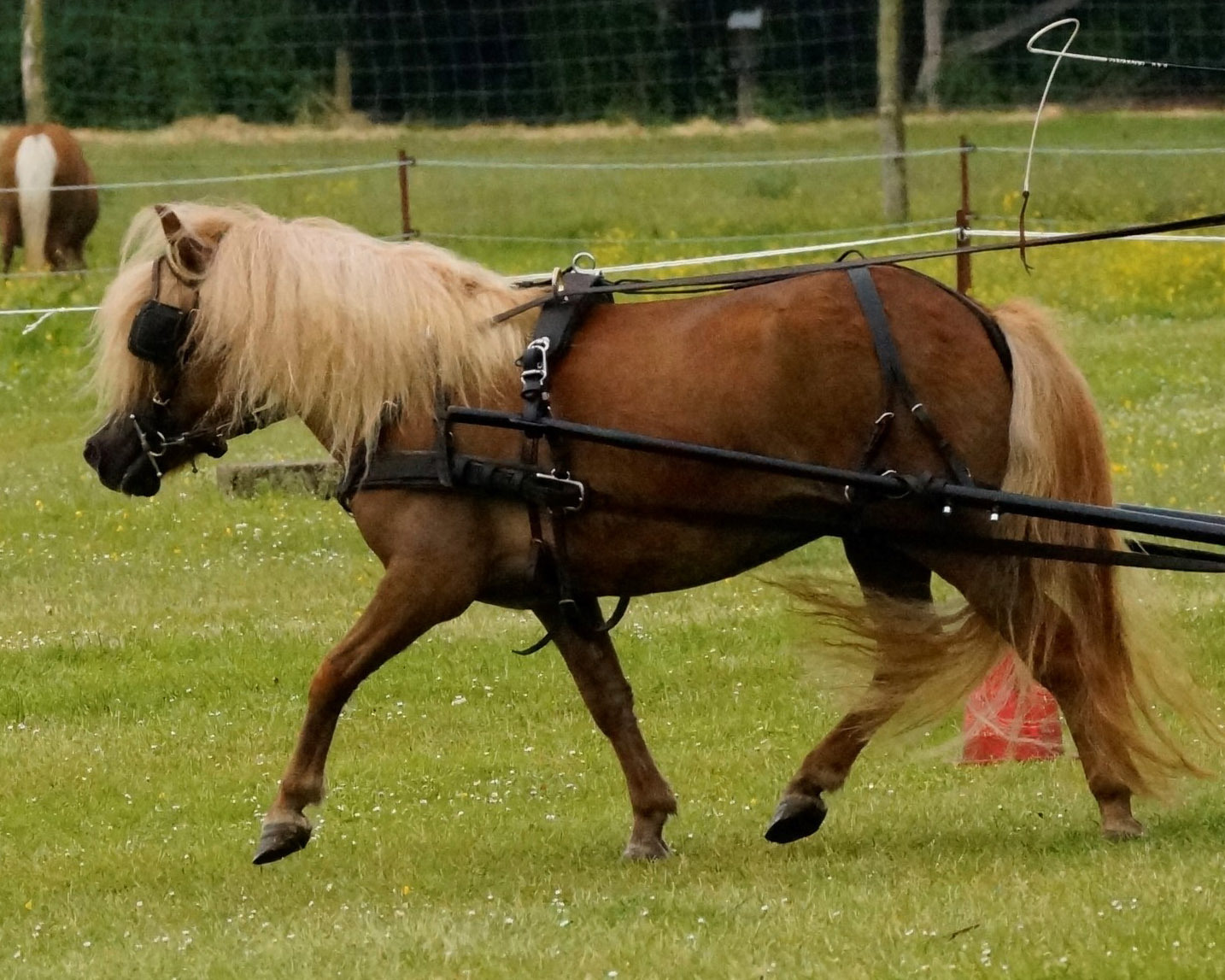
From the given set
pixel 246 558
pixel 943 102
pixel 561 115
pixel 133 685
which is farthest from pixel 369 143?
pixel 133 685

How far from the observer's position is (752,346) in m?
5.39

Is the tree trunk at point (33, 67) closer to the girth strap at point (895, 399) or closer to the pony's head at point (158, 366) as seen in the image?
the pony's head at point (158, 366)

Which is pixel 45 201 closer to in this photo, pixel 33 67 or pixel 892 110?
pixel 33 67

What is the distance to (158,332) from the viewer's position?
5719mm

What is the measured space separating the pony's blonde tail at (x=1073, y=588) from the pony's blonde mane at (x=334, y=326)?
1.36 m

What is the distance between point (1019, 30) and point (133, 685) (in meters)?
21.1

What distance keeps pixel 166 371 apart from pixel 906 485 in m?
2.08

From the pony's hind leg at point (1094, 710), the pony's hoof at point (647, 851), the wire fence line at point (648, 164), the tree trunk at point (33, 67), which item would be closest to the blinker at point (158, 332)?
the pony's hoof at point (647, 851)

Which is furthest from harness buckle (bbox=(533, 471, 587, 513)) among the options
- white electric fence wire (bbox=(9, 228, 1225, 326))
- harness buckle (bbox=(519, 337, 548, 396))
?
white electric fence wire (bbox=(9, 228, 1225, 326))

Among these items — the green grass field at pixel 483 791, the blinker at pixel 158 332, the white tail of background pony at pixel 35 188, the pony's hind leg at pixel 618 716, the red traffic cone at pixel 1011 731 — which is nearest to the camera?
the green grass field at pixel 483 791

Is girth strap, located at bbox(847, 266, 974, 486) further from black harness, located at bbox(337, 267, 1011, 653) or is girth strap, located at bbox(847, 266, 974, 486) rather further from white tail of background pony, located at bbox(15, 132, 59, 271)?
white tail of background pony, located at bbox(15, 132, 59, 271)

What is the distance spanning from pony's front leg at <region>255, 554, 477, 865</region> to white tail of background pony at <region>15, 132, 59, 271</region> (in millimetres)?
13647

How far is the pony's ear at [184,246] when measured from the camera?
577 cm

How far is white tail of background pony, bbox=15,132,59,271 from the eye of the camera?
18375mm
